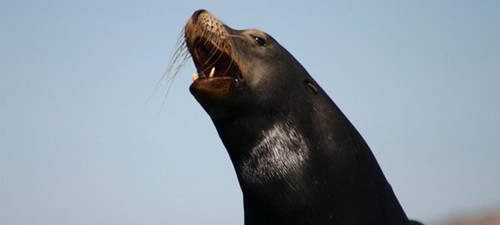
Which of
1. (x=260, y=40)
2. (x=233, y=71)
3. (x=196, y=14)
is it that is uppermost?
(x=196, y=14)

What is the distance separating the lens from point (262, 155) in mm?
8570

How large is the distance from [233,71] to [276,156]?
680 millimetres

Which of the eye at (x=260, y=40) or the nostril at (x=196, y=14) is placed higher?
the nostril at (x=196, y=14)

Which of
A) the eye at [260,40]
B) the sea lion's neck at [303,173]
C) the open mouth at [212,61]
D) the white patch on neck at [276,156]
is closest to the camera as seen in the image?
the sea lion's neck at [303,173]

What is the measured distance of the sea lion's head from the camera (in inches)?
337

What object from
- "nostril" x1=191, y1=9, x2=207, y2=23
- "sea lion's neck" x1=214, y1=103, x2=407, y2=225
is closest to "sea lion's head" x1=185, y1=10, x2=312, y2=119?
"nostril" x1=191, y1=9, x2=207, y2=23

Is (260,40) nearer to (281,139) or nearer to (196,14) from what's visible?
(196,14)

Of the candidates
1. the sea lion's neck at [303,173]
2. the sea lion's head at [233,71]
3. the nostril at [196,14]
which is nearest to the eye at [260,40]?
the sea lion's head at [233,71]

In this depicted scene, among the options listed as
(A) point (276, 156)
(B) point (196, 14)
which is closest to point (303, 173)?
(A) point (276, 156)

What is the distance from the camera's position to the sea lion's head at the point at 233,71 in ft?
28.1

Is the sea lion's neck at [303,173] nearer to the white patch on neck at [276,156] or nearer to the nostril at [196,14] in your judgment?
the white patch on neck at [276,156]

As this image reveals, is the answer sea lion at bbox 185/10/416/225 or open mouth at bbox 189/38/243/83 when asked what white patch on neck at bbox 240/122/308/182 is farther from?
open mouth at bbox 189/38/243/83

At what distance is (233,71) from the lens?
8742 millimetres

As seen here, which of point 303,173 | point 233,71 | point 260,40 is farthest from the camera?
point 260,40
